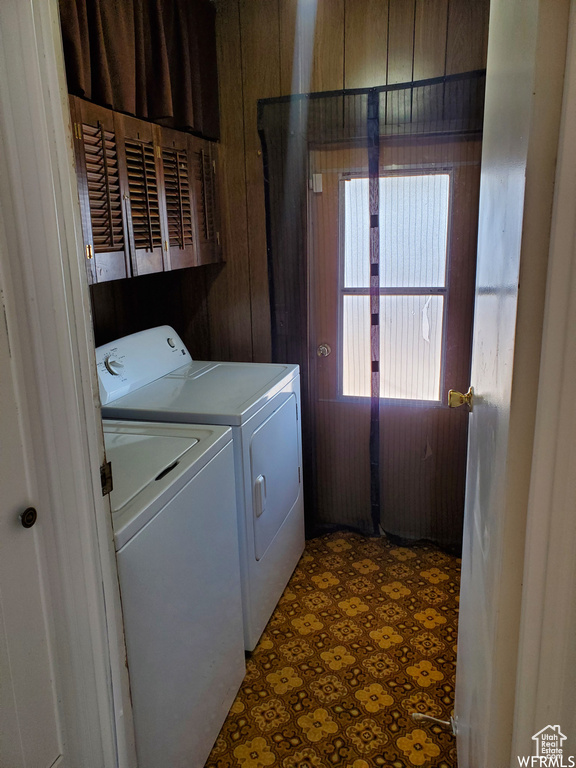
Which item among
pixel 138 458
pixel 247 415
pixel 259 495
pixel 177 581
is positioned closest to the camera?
pixel 177 581

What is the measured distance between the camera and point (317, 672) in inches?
77.2

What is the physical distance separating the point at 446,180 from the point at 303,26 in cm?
95

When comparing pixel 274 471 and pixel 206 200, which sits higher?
pixel 206 200

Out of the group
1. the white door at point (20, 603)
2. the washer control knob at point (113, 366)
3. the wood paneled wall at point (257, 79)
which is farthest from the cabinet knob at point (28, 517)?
the wood paneled wall at point (257, 79)

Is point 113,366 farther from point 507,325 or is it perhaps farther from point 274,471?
point 507,325

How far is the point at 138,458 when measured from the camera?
1564mm

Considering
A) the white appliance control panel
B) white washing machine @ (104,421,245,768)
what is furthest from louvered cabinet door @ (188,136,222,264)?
white washing machine @ (104,421,245,768)

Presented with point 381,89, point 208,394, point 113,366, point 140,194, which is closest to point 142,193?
point 140,194

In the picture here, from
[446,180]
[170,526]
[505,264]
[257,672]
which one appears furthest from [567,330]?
[446,180]

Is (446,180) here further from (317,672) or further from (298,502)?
(317,672)

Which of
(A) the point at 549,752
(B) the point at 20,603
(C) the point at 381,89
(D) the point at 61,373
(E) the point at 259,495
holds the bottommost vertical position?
(E) the point at 259,495

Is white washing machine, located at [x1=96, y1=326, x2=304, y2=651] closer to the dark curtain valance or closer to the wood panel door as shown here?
the wood panel door

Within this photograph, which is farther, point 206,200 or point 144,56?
point 206,200

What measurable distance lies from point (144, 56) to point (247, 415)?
4.48 feet
